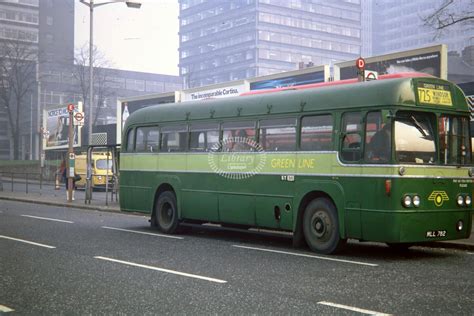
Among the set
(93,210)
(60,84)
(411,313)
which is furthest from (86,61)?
(411,313)

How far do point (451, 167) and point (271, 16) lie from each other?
14085cm

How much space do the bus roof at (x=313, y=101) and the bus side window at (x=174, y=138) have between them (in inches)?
8.4

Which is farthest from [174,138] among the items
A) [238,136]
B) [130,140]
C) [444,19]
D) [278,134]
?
[444,19]

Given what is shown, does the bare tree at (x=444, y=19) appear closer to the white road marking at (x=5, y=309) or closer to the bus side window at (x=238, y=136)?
the bus side window at (x=238, y=136)

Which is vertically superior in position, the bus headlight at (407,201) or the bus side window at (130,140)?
the bus side window at (130,140)

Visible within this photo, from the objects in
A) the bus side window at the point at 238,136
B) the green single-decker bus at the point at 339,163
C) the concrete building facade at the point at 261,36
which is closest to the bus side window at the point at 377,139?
the green single-decker bus at the point at 339,163

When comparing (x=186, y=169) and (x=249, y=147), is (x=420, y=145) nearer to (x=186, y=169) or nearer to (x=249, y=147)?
(x=249, y=147)

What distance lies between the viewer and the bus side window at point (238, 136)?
44.3ft

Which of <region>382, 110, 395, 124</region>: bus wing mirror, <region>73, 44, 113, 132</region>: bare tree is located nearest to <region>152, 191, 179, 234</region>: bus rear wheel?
<region>382, 110, 395, 124</region>: bus wing mirror

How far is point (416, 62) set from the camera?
2248 cm

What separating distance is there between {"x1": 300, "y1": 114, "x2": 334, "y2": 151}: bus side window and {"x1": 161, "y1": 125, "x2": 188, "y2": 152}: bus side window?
12.3 ft

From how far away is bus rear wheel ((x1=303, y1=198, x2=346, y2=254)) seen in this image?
11453mm

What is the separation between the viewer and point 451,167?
11.4 meters
